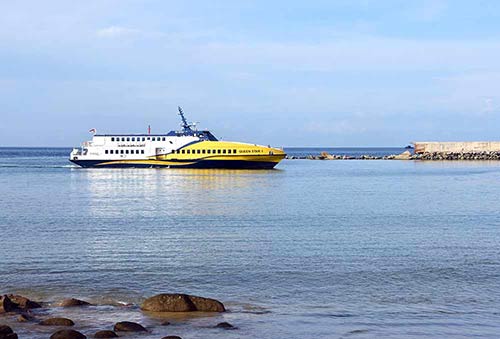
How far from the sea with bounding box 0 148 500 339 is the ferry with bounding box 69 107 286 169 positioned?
120 feet

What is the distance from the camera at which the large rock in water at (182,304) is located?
587 inches

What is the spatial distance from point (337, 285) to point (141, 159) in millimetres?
65010

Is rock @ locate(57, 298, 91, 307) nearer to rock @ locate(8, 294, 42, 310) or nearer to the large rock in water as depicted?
rock @ locate(8, 294, 42, 310)

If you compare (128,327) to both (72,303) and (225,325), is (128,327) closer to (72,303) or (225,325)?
(225,325)

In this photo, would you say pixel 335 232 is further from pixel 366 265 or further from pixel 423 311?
pixel 423 311

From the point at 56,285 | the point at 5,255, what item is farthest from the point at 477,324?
the point at 5,255

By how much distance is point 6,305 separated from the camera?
14.6m

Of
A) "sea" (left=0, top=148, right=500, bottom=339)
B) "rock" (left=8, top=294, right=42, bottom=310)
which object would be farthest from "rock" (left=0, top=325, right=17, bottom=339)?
"rock" (left=8, top=294, right=42, bottom=310)

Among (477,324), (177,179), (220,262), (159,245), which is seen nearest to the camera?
(477,324)

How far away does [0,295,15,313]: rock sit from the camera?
572 inches

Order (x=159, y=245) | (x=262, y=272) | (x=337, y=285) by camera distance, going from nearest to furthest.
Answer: (x=337, y=285)
(x=262, y=272)
(x=159, y=245)

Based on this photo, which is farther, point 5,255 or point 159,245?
point 159,245

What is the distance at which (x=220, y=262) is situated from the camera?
2055cm

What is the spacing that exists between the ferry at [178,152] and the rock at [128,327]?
2505 inches
